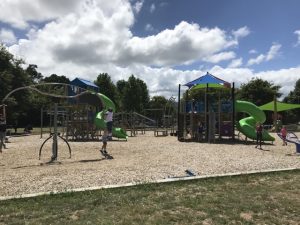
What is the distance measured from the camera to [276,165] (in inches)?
468

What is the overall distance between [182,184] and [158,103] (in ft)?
251

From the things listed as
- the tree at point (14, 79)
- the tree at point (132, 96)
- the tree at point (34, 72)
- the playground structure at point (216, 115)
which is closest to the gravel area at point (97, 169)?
the playground structure at point (216, 115)

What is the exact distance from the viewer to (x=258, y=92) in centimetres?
5891

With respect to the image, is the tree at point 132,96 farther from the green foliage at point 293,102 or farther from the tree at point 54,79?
the tree at point 54,79

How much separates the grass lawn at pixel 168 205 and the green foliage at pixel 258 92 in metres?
52.2

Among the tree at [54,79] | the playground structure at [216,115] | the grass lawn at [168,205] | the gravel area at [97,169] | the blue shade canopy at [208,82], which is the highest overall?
the tree at [54,79]

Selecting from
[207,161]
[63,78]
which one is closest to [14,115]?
[207,161]

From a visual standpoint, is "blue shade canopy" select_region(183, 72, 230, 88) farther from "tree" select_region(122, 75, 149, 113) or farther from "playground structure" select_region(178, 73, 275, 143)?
"tree" select_region(122, 75, 149, 113)

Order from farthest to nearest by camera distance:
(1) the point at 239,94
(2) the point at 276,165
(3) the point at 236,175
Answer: (1) the point at 239,94
(2) the point at 276,165
(3) the point at 236,175

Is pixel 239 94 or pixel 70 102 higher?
pixel 239 94

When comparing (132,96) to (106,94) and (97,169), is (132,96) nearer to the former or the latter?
(106,94)

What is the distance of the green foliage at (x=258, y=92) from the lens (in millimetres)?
58500

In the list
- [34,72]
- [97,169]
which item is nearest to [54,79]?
[34,72]

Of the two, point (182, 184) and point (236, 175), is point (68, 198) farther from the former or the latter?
point (236, 175)
